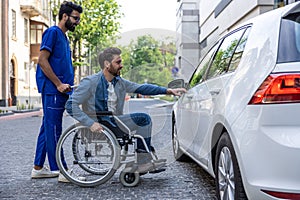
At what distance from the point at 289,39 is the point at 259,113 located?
21.6 inches

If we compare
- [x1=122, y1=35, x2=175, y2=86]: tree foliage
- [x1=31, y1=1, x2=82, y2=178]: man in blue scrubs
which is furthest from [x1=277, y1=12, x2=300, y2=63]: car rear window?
[x1=31, y1=1, x2=82, y2=178]: man in blue scrubs

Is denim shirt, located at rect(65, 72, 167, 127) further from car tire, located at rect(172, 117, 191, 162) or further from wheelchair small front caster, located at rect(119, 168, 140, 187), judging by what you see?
car tire, located at rect(172, 117, 191, 162)

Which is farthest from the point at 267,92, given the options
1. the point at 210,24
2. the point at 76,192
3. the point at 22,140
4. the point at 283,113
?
the point at 210,24

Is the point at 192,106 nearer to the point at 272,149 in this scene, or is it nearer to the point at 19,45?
→ the point at 272,149

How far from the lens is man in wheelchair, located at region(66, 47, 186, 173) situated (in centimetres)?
515

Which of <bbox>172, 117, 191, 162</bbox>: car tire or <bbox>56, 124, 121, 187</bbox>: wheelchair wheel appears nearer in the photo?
<bbox>56, 124, 121, 187</bbox>: wheelchair wheel

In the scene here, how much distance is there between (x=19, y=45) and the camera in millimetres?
36125

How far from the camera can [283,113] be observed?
9.96 feet

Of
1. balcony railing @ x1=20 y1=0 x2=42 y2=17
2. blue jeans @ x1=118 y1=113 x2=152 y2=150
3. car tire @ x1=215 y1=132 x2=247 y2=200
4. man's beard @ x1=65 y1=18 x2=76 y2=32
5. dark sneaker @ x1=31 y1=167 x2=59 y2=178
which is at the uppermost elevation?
balcony railing @ x1=20 y1=0 x2=42 y2=17

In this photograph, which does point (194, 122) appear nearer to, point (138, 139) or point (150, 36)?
point (138, 139)

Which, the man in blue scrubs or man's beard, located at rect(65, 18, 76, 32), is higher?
man's beard, located at rect(65, 18, 76, 32)

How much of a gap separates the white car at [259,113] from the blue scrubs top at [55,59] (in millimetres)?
1985

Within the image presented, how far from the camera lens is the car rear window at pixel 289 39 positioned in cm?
315

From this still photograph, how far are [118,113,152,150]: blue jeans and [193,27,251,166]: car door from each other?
0.52 metres
